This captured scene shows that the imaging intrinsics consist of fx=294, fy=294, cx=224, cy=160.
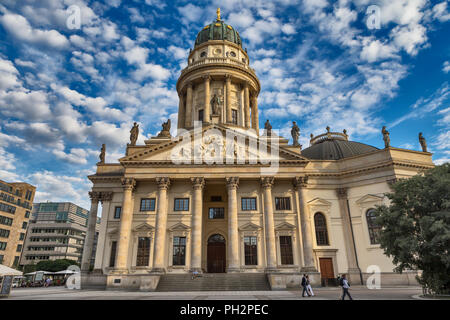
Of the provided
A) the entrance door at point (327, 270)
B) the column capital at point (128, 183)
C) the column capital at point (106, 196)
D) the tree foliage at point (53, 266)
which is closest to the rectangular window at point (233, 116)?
the column capital at point (128, 183)

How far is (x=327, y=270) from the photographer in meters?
33.0

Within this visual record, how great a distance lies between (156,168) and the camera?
33.6m

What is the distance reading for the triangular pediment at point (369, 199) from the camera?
1299 inches

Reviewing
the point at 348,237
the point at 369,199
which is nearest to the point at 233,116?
the point at 369,199

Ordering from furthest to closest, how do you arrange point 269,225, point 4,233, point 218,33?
point 4,233 → point 218,33 → point 269,225

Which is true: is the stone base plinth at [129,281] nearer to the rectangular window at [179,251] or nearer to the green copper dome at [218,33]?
the rectangular window at [179,251]

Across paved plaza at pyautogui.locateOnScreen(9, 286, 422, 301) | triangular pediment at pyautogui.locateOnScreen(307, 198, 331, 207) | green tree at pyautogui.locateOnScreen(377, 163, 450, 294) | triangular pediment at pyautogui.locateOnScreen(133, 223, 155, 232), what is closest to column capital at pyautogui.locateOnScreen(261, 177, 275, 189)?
triangular pediment at pyautogui.locateOnScreen(307, 198, 331, 207)

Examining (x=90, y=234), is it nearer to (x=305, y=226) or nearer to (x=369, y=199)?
(x=305, y=226)

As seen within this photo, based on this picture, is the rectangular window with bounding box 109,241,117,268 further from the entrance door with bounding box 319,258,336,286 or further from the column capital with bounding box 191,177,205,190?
the entrance door with bounding box 319,258,336,286

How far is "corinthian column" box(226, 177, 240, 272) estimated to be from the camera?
99.2 ft

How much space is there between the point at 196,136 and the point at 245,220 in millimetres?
11235

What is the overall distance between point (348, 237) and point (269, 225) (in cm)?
966

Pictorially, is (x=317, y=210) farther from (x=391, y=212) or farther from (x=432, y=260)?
(x=432, y=260)

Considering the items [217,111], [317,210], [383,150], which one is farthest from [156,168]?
[383,150]
